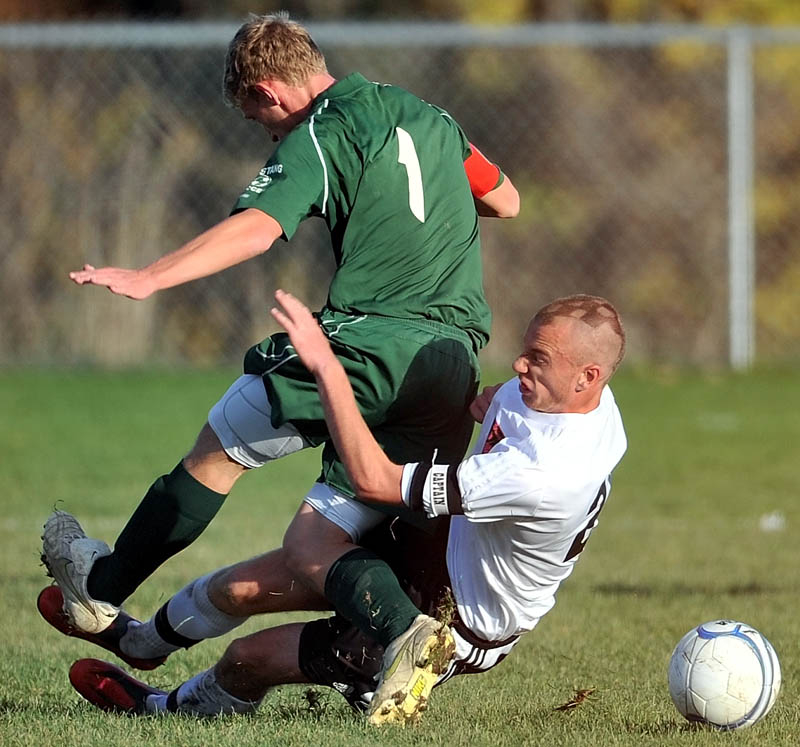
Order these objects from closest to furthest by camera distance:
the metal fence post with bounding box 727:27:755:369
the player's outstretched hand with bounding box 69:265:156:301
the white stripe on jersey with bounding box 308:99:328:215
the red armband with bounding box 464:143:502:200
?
the player's outstretched hand with bounding box 69:265:156:301
the white stripe on jersey with bounding box 308:99:328:215
the red armband with bounding box 464:143:502:200
the metal fence post with bounding box 727:27:755:369

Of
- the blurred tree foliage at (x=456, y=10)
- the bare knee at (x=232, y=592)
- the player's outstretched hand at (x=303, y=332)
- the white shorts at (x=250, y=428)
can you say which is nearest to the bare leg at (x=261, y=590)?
the bare knee at (x=232, y=592)

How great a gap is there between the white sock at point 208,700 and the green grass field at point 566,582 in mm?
99

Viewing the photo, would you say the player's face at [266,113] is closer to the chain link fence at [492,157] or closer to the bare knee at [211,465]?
the bare knee at [211,465]

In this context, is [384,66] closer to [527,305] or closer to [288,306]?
[527,305]

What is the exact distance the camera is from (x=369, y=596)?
3930 millimetres

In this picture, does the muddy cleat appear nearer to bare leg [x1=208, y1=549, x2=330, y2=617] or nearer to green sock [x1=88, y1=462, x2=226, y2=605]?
bare leg [x1=208, y1=549, x2=330, y2=617]

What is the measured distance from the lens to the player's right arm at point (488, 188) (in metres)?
4.58

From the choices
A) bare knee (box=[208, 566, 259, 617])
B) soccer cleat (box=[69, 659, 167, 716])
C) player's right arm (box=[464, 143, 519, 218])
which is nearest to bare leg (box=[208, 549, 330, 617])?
bare knee (box=[208, 566, 259, 617])

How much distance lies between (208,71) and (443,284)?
10.5 meters

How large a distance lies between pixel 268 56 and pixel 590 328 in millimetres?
1147

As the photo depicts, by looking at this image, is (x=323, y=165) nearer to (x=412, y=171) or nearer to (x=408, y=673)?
(x=412, y=171)

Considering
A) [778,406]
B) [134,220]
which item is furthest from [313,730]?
[134,220]

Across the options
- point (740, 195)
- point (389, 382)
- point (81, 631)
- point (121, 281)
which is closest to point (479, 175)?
point (389, 382)

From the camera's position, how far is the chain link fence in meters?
14.0
